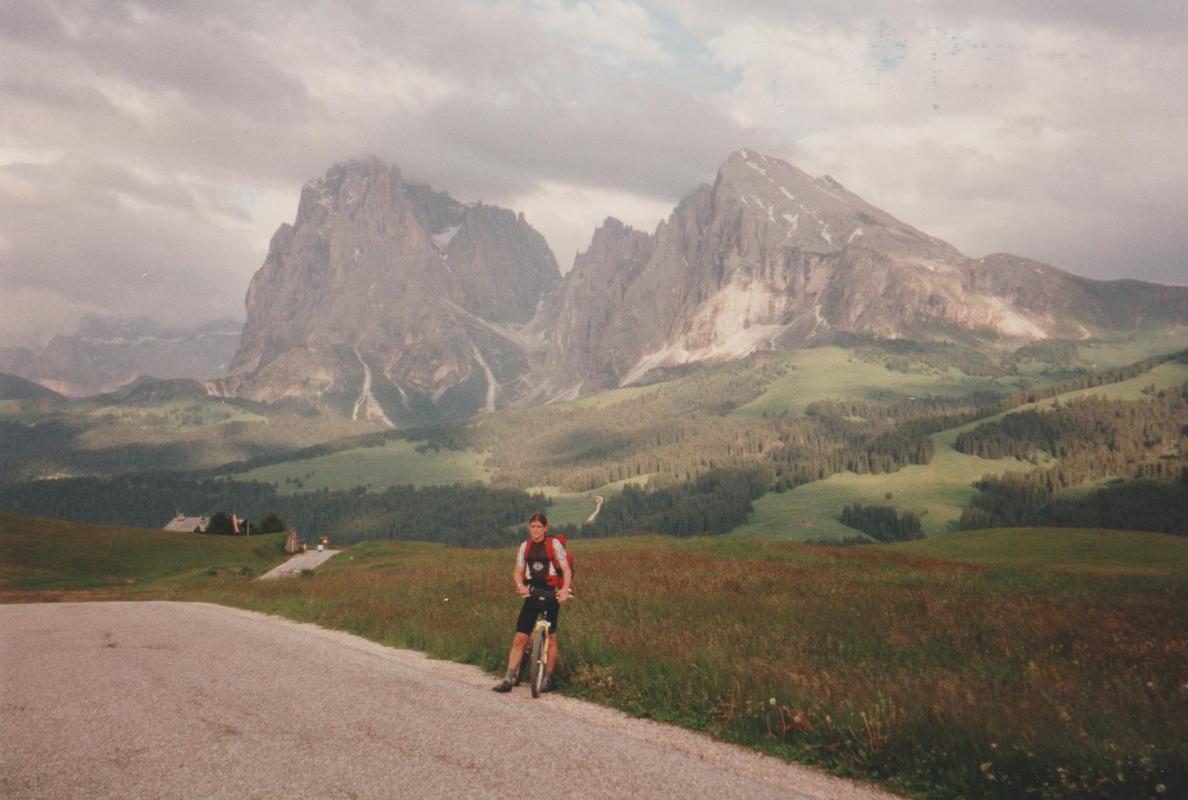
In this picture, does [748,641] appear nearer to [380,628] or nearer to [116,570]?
[380,628]

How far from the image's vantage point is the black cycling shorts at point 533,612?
13812 mm

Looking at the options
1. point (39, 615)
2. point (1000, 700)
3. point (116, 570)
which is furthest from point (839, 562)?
point (116, 570)

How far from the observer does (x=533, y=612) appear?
13.9m

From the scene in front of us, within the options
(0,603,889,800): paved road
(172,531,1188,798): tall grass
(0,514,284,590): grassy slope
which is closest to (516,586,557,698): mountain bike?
(0,603,889,800): paved road

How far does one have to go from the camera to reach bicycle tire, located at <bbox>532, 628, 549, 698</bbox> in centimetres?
1308

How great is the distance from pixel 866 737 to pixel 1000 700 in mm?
2359

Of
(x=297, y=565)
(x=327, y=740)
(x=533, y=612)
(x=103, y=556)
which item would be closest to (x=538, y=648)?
(x=533, y=612)

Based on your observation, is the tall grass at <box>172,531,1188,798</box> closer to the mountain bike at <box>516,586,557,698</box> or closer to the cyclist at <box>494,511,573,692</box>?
the mountain bike at <box>516,586,557,698</box>

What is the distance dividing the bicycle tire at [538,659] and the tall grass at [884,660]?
74 cm

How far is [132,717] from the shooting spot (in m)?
10.8

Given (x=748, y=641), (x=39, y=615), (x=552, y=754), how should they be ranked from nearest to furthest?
(x=552, y=754)
(x=748, y=641)
(x=39, y=615)

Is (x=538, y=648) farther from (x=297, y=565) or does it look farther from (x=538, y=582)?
(x=297, y=565)

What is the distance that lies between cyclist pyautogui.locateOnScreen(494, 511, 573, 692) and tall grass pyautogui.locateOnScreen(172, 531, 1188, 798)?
3.82 feet

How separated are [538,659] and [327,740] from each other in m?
4.48
